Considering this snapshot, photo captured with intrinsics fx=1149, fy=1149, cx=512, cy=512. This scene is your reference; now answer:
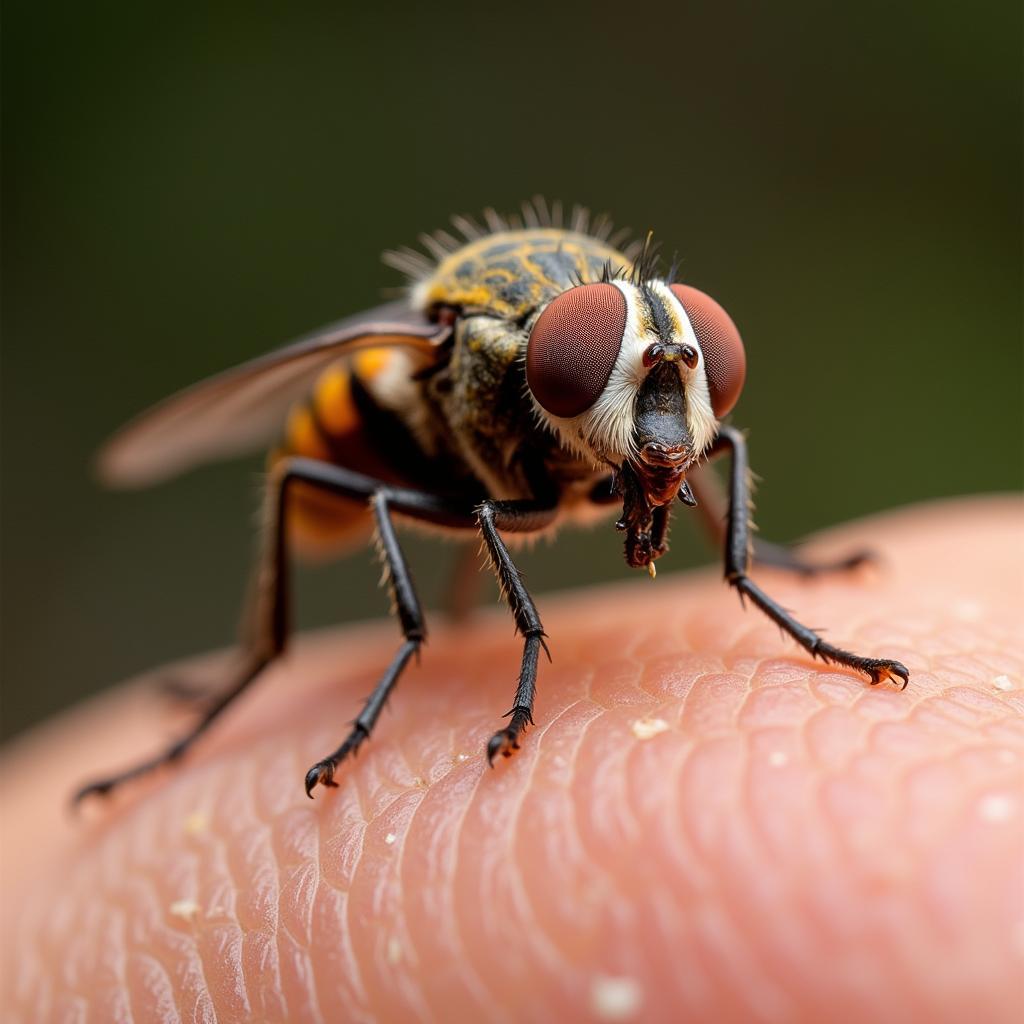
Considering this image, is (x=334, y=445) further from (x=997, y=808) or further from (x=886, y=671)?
(x=997, y=808)

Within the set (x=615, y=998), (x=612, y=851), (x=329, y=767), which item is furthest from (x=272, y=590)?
(x=615, y=998)

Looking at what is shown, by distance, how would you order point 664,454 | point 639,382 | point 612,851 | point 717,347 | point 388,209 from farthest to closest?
point 388,209 < point 717,347 < point 639,382 < point 664,454 < point 612,851

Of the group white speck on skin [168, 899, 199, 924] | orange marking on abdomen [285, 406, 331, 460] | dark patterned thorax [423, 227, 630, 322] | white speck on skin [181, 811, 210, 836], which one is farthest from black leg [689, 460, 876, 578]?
white speck on skin [168, 899, 199, 924]

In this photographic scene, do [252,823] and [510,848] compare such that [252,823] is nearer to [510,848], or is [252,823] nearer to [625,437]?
[510,848]

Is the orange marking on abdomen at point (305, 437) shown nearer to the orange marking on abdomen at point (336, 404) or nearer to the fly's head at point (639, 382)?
the orange marking on abdomen at point (336, 404)

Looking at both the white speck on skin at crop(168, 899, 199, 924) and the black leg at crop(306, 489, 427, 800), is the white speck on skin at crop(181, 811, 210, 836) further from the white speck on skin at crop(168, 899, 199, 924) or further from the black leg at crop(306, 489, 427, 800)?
the black leg at crop(306, 489, 427, 800)

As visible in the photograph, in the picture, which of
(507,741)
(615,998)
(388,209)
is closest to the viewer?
(615,998)

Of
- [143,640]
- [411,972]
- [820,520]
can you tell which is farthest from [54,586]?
[411,972]

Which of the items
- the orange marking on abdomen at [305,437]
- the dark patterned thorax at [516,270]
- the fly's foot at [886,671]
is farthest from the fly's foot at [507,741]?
the orange marking on abdomen at [305,437]
